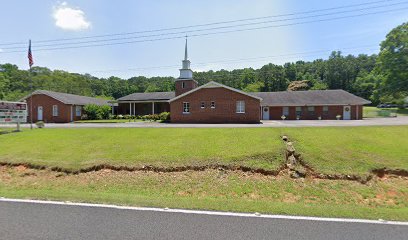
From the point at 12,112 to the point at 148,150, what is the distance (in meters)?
14.2

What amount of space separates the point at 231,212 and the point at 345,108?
1357 inches

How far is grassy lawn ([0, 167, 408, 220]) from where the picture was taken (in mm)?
6618

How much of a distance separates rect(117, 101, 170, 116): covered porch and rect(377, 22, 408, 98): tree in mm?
43016

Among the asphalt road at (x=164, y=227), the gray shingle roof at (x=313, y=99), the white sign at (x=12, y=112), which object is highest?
the gray shingle roof at (x=313, y=99)

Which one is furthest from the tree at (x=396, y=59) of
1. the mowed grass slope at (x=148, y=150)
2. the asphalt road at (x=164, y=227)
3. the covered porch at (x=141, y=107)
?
the asphalt road at (x=164, y=227)

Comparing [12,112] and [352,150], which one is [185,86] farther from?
[352,150]

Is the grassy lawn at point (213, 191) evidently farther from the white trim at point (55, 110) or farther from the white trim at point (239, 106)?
the white trim at point (55, 110)

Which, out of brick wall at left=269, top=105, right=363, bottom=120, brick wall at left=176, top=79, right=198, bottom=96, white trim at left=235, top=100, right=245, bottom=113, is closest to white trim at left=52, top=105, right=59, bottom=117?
brick wall at left=176, top=79, right=198, bottom=96

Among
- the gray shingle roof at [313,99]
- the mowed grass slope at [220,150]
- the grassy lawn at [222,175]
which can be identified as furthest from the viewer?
the gray shingle roof at [313,99]

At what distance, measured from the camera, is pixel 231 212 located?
5.95 metres

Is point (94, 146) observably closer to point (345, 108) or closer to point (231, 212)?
point (231, 212)

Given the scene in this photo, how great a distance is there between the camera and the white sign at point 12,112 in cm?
1883

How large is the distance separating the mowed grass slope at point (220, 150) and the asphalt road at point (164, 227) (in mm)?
5282

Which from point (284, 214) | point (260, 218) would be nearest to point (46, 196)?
point (260, 218)
